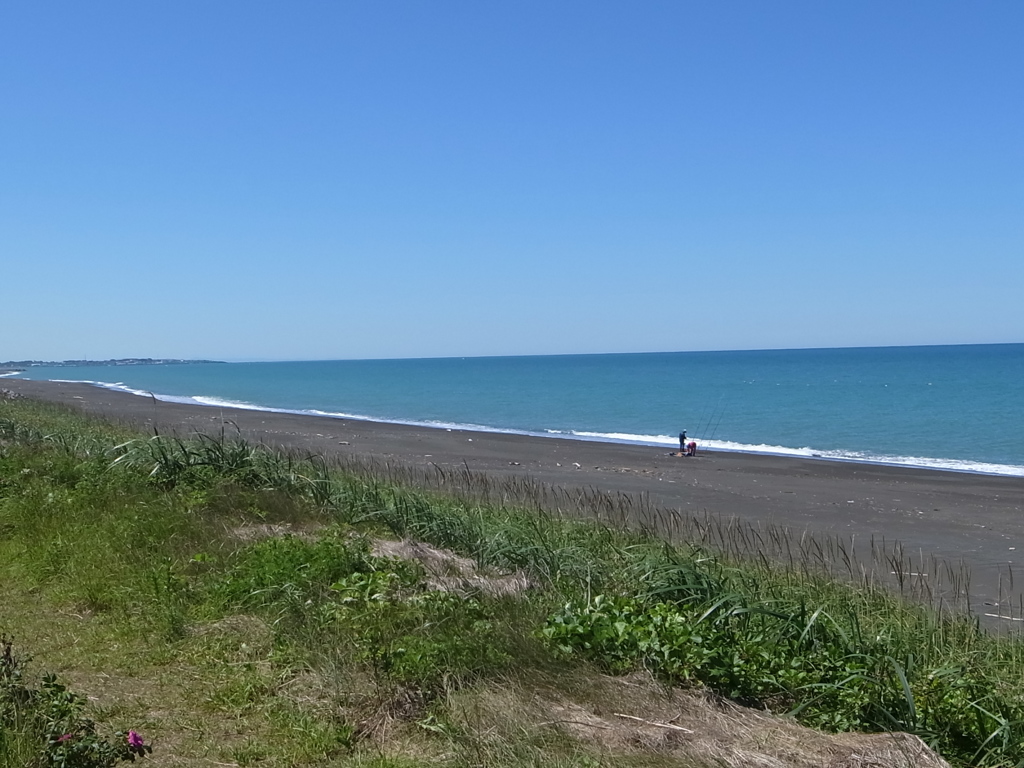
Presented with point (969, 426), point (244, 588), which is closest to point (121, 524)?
point (244, 588)

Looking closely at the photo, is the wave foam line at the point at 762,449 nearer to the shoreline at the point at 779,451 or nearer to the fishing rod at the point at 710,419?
the shoreline at the point at 779,451

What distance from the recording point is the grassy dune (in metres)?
4.22

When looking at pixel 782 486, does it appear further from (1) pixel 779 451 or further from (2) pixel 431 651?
(2) pixel 431 651

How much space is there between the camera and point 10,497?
8.88 m

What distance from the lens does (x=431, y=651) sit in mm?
4832

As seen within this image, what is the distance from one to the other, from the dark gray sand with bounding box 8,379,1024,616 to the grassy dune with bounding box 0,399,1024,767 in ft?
11.2

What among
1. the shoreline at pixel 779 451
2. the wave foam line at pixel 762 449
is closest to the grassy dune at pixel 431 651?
the shoreline at pixel 779 451

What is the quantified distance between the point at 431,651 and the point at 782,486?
17.8 meters

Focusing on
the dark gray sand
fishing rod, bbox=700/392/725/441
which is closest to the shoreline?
the dark gray sand

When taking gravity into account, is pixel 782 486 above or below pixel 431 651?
below

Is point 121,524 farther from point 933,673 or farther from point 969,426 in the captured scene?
point 969,426

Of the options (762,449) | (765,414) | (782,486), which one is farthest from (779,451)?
(765,414)

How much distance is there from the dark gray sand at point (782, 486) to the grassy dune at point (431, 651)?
11.2ft

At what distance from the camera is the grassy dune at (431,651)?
4.22 meters
